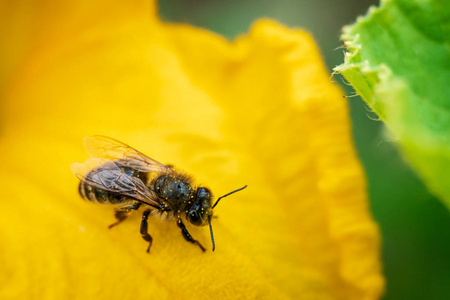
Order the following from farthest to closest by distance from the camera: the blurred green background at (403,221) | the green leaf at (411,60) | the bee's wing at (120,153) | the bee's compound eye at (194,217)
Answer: the blurred green background at (403,221) < the bee's wing at (120,153) < the bee's compound eye at (194,217) < the green leaf at (411,60)

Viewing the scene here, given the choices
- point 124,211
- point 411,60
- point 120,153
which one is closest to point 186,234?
point 124,211

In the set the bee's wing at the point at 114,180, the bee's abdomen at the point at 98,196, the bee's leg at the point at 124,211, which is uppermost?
the bee's wing at the point at 114,180

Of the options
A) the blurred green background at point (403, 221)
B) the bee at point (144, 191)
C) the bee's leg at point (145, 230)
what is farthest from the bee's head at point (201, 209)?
the blurred green background at point (403, 221)

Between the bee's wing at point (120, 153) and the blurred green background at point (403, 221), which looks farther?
the blurred green background at point (403, 221)

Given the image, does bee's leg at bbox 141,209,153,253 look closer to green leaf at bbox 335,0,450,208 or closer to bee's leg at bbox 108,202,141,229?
bee's leg at bbox 108,202,141,229

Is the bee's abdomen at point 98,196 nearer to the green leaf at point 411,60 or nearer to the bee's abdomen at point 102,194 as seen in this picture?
the bee's abdomen at point 102,194

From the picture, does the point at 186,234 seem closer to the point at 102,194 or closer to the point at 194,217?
the point at 194,217

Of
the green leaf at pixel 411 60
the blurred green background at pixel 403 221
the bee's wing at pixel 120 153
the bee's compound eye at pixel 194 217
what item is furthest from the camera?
the blurred green background at pixel 403 221

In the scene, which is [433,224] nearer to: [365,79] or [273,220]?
[273,220]
